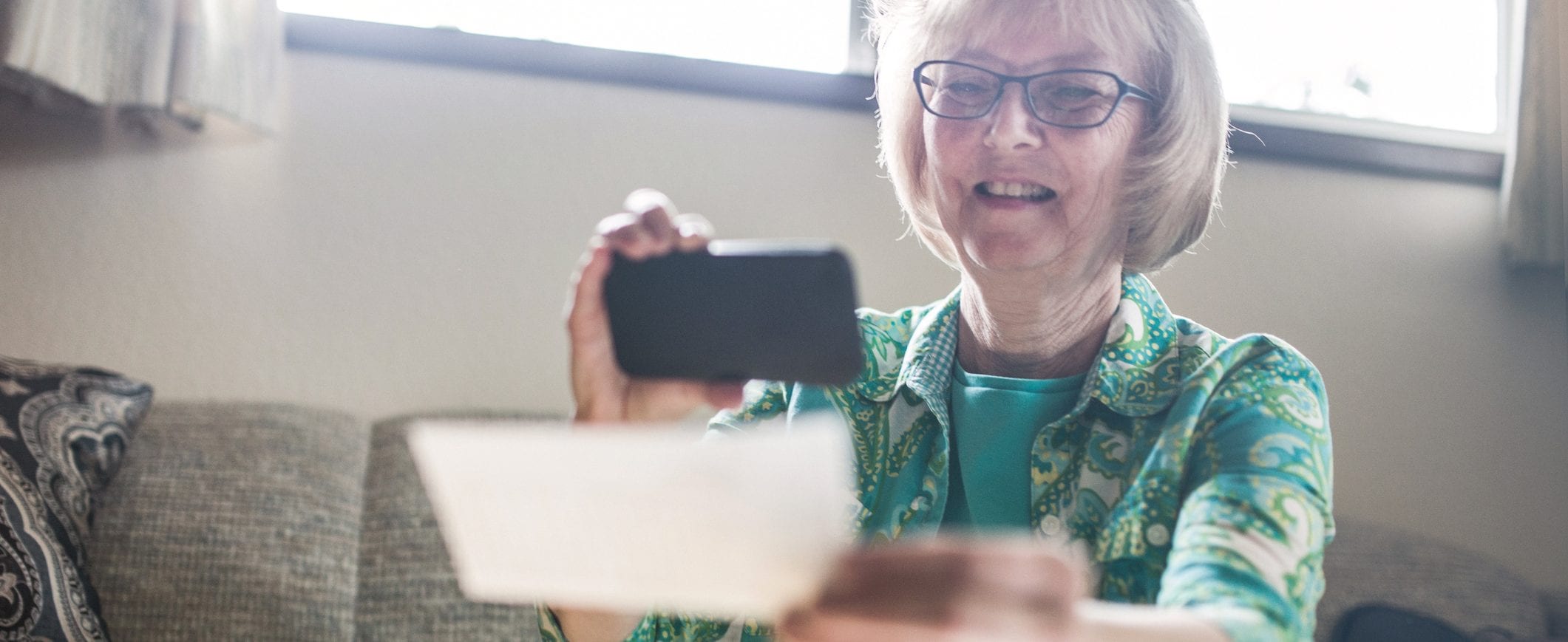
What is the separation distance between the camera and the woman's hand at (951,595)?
1.40 feet

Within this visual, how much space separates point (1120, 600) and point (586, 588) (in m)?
0.45

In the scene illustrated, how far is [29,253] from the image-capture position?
1.71 metres

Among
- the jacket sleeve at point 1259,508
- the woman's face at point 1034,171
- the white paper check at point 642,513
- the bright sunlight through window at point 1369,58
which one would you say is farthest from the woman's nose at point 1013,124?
the bright sunlight through window at point 1369,58

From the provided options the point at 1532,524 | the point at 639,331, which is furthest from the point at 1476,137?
the point at 639,331

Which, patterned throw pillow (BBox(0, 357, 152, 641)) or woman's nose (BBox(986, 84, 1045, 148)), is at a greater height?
woman's nose (BBox(986, 84, 1045, 148))

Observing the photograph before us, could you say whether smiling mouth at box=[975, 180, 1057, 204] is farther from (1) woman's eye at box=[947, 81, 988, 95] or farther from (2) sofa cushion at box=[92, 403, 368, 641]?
(2) sofa cushion at box=[92, 403, 368, 641]

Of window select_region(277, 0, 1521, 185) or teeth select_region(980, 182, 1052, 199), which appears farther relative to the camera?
window select_region(277, 0, 1521, 185)

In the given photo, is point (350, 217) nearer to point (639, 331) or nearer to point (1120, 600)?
point (639, 331)

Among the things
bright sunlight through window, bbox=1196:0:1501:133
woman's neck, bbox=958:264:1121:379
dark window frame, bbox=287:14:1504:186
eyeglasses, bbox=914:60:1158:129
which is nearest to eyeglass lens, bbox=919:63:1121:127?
eyeglasses, bbox=914:60:1158:129

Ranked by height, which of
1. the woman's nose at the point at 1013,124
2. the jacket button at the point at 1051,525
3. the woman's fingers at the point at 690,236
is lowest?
the jacket button at the point at 1051,525

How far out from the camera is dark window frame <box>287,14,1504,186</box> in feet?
5.91

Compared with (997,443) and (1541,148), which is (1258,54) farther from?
(997,443)

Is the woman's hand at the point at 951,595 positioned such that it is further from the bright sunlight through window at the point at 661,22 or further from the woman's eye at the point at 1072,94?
the bright sunlight through window at the point at 661,22

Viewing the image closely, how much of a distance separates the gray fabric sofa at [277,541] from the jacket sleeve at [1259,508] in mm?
1001
